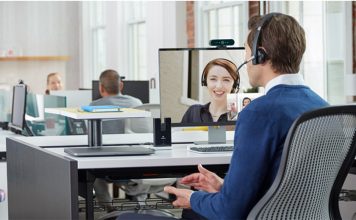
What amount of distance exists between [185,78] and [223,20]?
434cm

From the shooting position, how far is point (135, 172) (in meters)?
2.96

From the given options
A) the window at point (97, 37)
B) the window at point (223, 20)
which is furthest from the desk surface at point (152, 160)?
the window at point (97, 37)

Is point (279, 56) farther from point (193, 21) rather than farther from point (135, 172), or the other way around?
point (193, 21)

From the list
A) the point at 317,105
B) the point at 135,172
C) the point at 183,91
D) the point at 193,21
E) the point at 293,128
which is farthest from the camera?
the point at 193,21

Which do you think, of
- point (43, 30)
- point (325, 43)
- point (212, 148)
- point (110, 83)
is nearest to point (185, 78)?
point (212, 148)

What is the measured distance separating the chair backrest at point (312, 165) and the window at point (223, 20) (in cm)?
480

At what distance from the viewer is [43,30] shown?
1178 cm

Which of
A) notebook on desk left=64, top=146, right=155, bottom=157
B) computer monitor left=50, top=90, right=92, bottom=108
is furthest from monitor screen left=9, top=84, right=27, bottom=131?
notebook on desk left=64, top=146, right=155, bottom=157

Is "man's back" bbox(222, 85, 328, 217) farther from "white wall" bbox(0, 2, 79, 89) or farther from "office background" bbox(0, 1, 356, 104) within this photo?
"white wall" bbox(0, 2, 79, 89)

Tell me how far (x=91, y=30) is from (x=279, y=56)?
9.73m

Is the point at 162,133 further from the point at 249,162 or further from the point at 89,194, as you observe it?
the point at 249,162

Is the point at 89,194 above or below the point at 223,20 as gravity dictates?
below

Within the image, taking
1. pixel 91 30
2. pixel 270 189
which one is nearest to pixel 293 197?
pixel 270 189

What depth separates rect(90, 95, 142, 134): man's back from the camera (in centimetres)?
529
